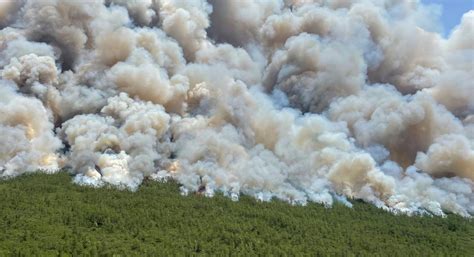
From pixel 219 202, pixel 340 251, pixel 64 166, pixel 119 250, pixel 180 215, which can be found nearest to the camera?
pixel 119 250

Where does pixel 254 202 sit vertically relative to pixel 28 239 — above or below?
above

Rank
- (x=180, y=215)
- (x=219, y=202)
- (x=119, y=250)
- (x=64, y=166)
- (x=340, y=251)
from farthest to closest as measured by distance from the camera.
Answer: (x=64, y=166), (x=219, y=202), (x=180, y=215), (x=340, y=251), (x=119, y=250)

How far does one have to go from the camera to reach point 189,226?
75.4m

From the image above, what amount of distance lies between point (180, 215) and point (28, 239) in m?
17.4

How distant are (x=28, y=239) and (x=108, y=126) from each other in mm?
22937

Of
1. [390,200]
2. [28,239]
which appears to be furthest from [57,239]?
[390,200]

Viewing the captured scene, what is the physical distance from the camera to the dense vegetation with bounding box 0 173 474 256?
225ft

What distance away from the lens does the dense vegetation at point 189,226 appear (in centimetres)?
6869

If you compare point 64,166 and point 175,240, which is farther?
point 64,166

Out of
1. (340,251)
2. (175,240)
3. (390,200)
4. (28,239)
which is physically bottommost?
(28,239)

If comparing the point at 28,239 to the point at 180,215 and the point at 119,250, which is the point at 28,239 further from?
the point at 180,215

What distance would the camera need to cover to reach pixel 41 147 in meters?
88.4

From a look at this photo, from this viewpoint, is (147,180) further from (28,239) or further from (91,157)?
(28,239)

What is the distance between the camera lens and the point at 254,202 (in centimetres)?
8494
